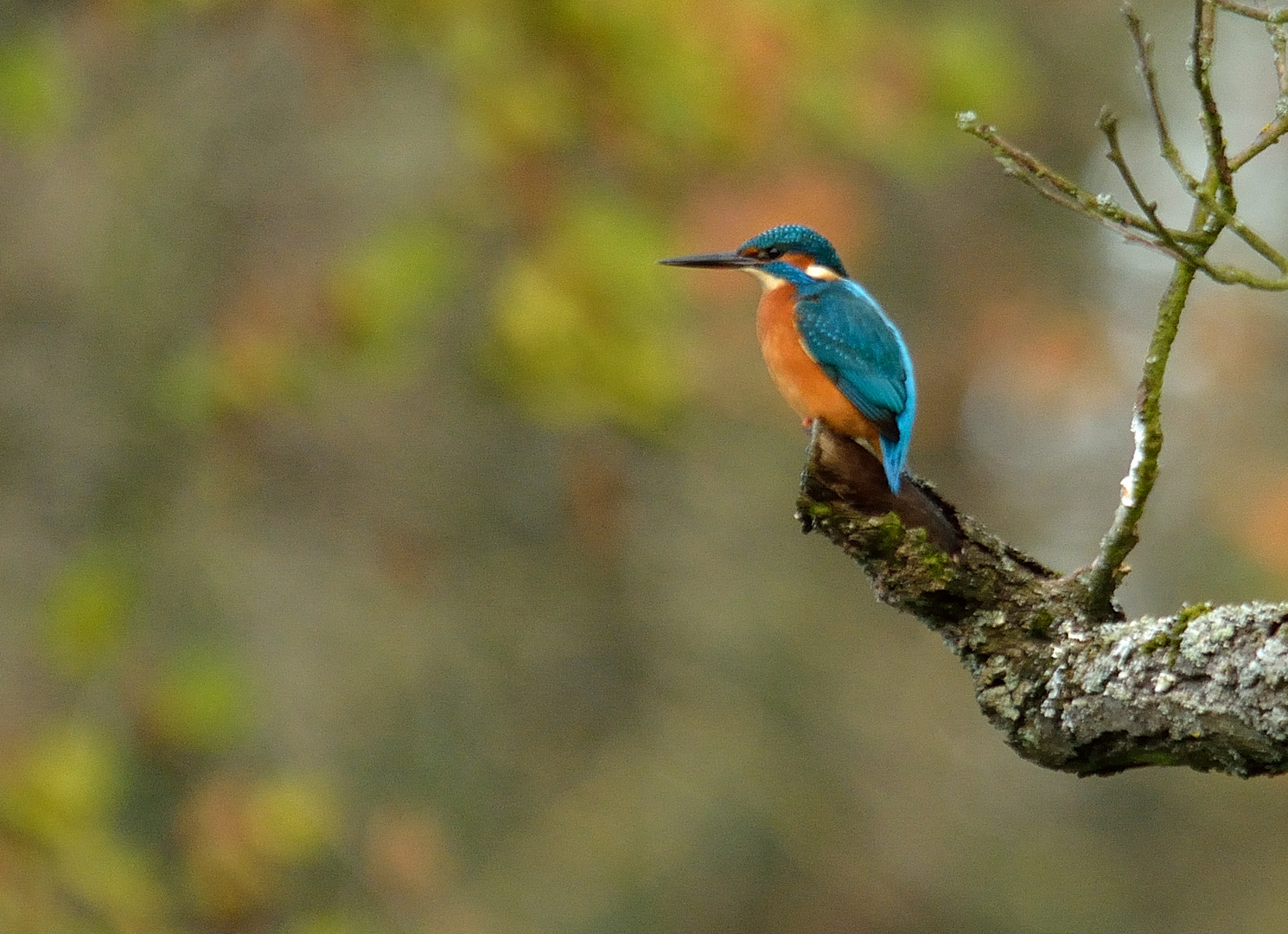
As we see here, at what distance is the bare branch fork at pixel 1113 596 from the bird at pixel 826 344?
1.05 ft

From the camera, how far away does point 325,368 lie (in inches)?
228

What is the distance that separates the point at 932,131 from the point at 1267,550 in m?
4.19

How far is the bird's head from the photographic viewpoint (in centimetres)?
421

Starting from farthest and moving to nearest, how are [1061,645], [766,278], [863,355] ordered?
[766,278] → [863,355] → [1061,645]

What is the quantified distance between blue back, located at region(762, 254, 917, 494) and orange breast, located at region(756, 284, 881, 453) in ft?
0.07

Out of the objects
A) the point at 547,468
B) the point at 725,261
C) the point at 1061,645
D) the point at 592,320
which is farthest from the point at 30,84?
the point at 1061,645

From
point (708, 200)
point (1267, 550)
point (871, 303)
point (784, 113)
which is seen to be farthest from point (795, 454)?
point (871, 303)

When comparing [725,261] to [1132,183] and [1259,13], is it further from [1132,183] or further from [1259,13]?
[1132,183]

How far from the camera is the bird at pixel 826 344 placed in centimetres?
335

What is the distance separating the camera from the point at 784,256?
A: 167 inches

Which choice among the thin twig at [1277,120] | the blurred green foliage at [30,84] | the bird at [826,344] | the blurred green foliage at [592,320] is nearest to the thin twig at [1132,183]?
the thin twig at [1277,120]

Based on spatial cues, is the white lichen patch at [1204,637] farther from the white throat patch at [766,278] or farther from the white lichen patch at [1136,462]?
the white throat patch at [766,278]

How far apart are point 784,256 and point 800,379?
2.53 feet

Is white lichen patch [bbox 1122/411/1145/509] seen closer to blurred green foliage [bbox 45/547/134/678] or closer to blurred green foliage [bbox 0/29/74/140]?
blurred green foliage [bbox 0/29/74/140]
